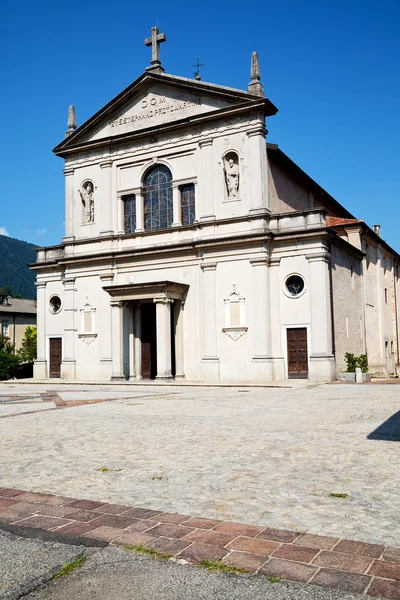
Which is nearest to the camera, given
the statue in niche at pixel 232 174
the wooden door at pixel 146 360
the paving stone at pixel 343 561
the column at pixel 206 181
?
the paving stone at pixel 343 561

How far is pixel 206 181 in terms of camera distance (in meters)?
27.4

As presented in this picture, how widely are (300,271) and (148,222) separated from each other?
8.88m

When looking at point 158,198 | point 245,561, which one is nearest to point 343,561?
point 245,561

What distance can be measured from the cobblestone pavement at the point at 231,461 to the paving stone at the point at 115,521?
1.59 ft

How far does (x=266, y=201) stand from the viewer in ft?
85.7

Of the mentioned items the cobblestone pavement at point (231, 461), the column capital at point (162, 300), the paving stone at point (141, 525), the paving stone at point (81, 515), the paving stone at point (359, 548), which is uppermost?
the column capital at point (162, 300)

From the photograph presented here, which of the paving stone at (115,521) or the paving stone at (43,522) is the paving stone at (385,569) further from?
the paving stone at (43,522)

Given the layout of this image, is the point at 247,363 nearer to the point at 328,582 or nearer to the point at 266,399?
the point at 266,399

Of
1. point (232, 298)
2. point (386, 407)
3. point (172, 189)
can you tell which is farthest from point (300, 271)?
point (386, 407)

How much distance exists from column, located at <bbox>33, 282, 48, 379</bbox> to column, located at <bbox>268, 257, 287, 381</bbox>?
45.3 ft

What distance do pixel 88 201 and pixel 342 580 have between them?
95.8ft

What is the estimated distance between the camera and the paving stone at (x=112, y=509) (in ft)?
17.2

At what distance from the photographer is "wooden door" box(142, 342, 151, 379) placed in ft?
93.5

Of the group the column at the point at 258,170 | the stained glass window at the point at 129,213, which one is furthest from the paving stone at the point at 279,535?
the stained glass window at the point at 129,213
